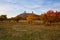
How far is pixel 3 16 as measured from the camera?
97.4 m

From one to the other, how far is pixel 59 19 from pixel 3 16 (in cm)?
3595

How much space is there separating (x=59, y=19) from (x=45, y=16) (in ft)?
31.1

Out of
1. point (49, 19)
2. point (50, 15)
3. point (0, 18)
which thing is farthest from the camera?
point (0, 18)

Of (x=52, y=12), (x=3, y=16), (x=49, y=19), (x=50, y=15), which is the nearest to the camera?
(x=49, y=19)

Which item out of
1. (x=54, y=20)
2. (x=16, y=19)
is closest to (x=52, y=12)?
(x=54, y=20)

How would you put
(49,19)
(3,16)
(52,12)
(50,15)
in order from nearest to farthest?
(49,19)
(50,15)
(52,12)
(3,16)

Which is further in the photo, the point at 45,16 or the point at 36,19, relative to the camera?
the point at 36,19

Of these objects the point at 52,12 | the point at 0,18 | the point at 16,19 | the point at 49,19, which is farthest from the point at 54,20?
the point at 0,18

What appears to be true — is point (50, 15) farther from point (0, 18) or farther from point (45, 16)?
point (0, 18)

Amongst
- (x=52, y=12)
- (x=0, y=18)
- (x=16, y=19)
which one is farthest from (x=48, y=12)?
(x=0, y=18)

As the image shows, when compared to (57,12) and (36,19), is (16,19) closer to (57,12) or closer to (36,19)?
(36,19)

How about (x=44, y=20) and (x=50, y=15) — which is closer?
(x=44, y=20)

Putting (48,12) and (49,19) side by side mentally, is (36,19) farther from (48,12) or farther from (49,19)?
(49,19)

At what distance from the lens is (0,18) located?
90562mm
